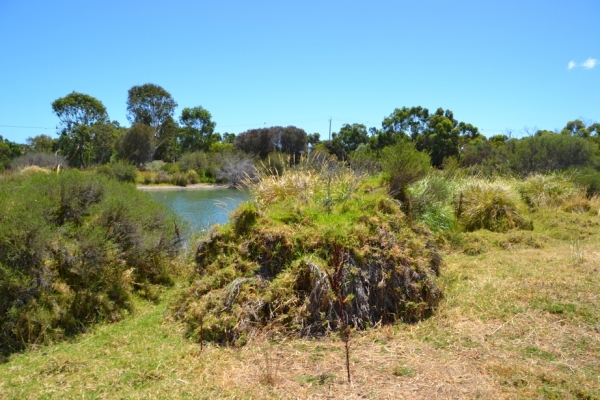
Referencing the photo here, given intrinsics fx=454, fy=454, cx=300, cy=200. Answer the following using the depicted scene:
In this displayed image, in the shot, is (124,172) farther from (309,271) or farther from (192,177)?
(309,271)

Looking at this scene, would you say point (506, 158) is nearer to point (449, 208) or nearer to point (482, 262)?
point (449, 208)

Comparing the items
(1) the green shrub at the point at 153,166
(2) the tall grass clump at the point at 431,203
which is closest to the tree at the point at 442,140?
(1) the green shrub at the point at 153,166

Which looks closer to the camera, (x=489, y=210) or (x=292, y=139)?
(x=489, y=210)

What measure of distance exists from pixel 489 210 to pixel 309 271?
21.8ft

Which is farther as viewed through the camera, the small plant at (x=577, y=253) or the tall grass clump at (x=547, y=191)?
the tall grass clump at (x=547, y=191)

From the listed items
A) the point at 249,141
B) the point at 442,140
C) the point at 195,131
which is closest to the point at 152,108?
the point at 195,131

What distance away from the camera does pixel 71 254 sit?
5.33 meters

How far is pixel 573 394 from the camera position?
10.4 feet

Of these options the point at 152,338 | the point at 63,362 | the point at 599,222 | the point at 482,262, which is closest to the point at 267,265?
the point at 152,338

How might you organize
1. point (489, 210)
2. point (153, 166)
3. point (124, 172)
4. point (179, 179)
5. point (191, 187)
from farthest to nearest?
point (153, 166)
point (179, 179)
point (191, 187)
point (124, 172)
point (489, 210)

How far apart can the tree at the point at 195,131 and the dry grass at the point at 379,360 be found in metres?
52.5

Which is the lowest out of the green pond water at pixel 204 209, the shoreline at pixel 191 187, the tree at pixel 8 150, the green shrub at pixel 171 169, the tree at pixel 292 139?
the shoreline at pixel 191 187

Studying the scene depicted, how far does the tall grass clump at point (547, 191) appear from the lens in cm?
1269

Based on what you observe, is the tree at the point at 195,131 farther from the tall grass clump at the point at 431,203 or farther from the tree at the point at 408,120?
the tall grass clump at the point at 431,203
